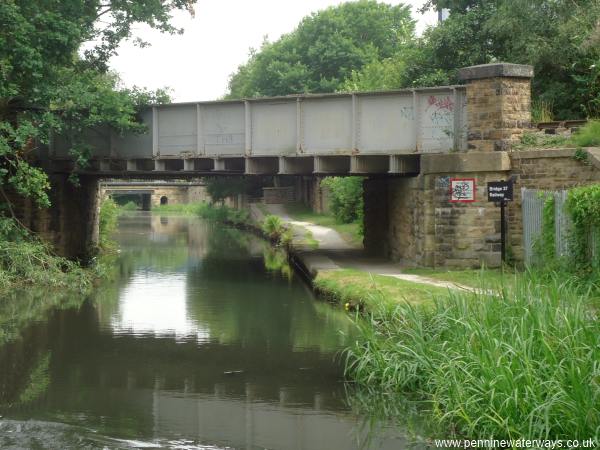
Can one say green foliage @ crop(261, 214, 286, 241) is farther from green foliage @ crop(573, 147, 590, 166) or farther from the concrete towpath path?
green foliage @ crop(573, 147, 590, 166)

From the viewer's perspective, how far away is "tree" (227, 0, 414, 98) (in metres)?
52.0

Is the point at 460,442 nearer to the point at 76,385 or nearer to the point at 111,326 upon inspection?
the point at 76,385

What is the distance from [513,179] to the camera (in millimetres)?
18906

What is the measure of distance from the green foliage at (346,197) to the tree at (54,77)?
13.1 m

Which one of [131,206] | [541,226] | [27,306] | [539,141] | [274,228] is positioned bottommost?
[27,306]

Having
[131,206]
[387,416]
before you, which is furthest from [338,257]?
[131,206]

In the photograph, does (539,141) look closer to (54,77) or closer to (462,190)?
(462,190)

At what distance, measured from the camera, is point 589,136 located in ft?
58.6

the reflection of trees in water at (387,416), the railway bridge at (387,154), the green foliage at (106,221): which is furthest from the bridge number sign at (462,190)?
the green foliage at (106,221)

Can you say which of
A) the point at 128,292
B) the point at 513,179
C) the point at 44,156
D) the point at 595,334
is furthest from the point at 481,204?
the point at 44,156

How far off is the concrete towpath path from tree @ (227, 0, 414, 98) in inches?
653

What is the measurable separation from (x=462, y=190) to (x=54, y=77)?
10.9 m

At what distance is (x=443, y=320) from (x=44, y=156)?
55.9ft

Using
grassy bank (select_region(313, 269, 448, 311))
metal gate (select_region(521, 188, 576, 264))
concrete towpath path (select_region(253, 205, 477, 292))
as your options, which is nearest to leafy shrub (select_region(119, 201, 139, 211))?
concrete towpath path (select_region(253, 205, 477, 292))
